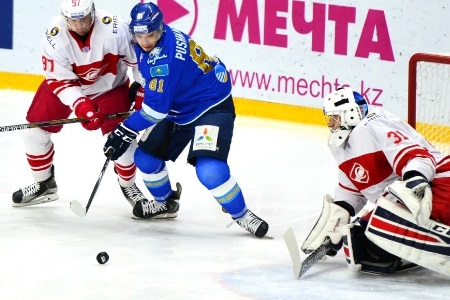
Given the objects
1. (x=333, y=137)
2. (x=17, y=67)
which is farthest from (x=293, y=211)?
(x=17, y=67)

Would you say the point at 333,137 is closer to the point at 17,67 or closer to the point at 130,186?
the point at 130,186

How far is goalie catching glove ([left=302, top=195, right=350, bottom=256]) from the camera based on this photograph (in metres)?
4.33

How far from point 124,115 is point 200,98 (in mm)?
448

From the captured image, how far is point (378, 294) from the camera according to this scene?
160 inches

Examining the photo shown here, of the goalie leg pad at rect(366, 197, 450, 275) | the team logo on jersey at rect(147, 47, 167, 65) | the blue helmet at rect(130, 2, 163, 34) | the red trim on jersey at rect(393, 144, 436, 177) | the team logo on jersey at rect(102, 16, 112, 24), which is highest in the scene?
the blue helmet at rect(130, 2, 163, 34)

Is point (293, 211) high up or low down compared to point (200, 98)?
down

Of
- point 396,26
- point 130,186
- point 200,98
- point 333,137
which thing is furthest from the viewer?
point 396,26

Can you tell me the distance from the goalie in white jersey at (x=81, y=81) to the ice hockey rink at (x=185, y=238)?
19 centimetres

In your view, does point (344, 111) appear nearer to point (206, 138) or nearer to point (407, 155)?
point (407, 155)

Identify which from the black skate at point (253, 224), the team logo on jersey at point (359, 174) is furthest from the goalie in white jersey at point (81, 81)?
the team logo on jersey at point (359, 174)

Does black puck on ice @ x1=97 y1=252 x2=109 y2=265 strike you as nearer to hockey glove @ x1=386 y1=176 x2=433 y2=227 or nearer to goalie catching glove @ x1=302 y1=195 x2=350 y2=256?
goalie catching glove @ x1=302 y1=195 x2=350 y2=256

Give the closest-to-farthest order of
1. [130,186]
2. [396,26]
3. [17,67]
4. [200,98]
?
1. [200,98]
2. [130,186]
3. [396,26]
4. [17,67]

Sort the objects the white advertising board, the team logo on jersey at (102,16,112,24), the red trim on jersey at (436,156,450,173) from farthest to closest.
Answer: the white advertising board, the team logo on jersey at (102,16,112,24), the red trim on jersey at (436,156,450,173)

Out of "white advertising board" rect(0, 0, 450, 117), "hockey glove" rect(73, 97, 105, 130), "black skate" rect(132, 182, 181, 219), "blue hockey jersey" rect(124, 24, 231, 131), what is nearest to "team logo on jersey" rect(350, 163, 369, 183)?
"blue hockey jersey" rect(124, 24, 231, 131)
